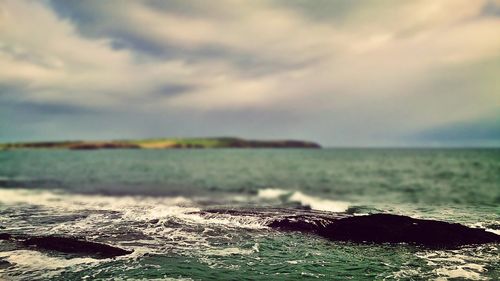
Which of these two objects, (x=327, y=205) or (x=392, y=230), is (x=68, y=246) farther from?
(x=327, y=205)

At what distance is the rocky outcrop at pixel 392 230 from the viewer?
61.2 ft

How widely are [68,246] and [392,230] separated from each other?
16687 millimetres

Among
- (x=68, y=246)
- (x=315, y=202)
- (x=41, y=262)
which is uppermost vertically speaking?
(x=68, y=246)

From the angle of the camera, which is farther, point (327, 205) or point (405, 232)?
point (327, 205)

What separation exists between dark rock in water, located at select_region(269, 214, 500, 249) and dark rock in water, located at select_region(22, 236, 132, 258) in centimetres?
1002

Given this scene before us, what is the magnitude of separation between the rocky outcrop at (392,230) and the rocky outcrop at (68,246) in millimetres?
9590

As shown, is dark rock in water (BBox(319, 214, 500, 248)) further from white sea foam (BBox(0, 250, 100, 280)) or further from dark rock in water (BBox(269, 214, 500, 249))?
white sea foam (BBox(0, 250, 100, 280))

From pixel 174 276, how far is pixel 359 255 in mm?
8531

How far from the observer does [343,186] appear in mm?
58062

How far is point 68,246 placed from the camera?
17.1 meters

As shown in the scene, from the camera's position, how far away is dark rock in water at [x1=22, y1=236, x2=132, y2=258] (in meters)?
16.4

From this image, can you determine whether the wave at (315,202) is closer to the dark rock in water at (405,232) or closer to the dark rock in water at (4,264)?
the dark rock in water at (405,232)

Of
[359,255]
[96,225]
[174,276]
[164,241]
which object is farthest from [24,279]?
[359,255]

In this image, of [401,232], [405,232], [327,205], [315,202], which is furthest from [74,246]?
[315,202]
